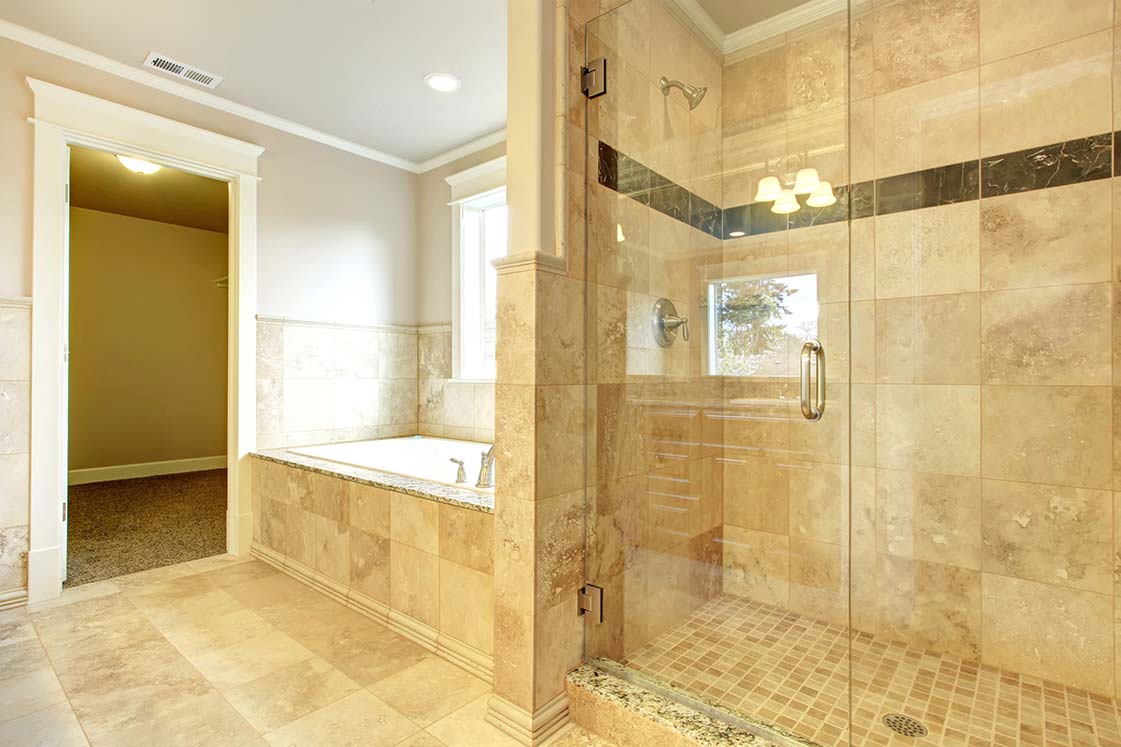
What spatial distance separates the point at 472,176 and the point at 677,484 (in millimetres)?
2512

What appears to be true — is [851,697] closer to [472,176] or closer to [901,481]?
[901,481]

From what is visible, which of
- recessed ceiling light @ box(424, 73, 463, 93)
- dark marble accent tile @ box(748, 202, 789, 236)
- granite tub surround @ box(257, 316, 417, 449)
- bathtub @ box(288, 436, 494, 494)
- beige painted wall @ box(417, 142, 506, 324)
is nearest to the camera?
dark marble accent tile @ box(748, 202, 789, 236)

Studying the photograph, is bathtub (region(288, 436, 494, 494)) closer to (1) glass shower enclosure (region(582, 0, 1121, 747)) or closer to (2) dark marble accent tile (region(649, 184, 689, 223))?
(1) glass shower enclosure (region(582, 0, 1121, 747))

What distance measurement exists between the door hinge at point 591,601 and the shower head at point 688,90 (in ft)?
5.43

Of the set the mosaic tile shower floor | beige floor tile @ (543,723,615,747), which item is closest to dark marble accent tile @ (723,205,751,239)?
the mosaic tile shower floor

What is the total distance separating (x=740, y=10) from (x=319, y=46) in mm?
1849

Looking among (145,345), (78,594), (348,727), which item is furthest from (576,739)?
(145,345)

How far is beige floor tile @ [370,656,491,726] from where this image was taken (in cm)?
161

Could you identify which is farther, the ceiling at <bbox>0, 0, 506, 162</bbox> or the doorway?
the doorway

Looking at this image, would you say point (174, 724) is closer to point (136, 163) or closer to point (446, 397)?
point (446, 397)

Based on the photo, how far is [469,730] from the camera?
1517 mm

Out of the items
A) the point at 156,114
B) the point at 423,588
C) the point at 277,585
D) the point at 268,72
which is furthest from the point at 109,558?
the point at 268,72

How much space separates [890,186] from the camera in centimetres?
193

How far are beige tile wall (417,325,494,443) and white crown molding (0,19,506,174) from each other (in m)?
1.16
